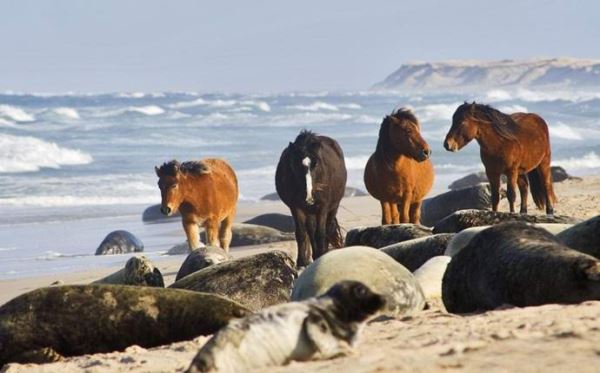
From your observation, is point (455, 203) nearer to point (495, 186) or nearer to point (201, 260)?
point (495, 186)

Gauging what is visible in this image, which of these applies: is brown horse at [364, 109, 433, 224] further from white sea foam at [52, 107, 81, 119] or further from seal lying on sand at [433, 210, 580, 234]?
white sea foam at [52, 107, 81, 119]

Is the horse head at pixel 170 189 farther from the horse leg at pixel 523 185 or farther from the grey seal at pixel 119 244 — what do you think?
the horse leg at pixel 523 185

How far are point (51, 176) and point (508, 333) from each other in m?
30.5

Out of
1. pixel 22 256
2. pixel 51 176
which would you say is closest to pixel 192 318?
pixel 22 256

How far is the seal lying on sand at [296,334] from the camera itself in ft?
17.5

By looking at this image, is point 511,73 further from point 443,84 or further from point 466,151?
point 466,151

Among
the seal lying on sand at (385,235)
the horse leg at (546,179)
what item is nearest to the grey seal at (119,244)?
the horse leg at (546,179)

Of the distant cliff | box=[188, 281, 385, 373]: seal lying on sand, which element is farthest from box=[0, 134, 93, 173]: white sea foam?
the distant cliff

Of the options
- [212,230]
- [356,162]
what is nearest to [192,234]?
[212,230]

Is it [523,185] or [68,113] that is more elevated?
[68,113]

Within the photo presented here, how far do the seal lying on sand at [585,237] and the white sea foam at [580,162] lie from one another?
25.4 metres

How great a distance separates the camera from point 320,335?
17.5 ft

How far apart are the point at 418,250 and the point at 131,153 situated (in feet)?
112

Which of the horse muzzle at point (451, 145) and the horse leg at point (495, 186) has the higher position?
the horse muzzle at point (451, 145)
